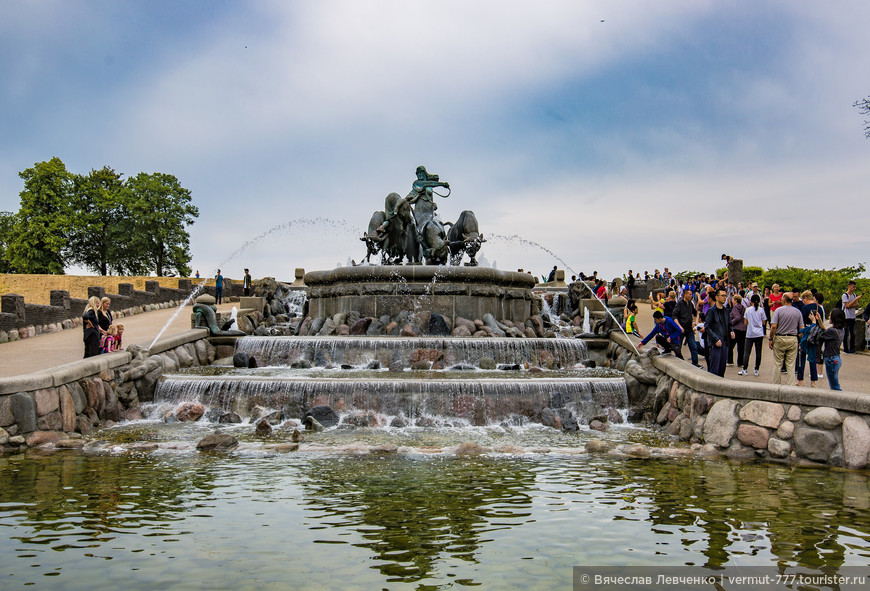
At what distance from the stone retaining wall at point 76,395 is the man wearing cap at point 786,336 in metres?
10.9

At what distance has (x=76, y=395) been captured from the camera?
1149cm

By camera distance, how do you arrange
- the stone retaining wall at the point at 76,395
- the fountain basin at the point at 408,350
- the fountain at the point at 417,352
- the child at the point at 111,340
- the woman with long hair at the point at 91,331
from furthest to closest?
the fountain basin at the point at 408,350 → the child at the point at 111,340 → the woman with long hair at the point at 91,331 → the fountain at the point at 417,352 → the stone retaining wall at the point at 76,395

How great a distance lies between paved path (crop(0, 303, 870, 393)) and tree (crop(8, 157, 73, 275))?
3311 centimetres

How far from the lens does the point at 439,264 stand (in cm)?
2397

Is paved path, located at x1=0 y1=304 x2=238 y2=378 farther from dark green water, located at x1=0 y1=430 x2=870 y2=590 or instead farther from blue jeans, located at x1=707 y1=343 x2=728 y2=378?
blue jeans, located at x1=707 y1=343 x2=728 y2=378

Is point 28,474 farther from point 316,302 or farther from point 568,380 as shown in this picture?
A: point 316,302

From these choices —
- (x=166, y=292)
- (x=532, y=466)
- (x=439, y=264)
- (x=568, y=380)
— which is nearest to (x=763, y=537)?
(x=532, y=466)

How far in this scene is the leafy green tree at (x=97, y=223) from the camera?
57062 millimetres

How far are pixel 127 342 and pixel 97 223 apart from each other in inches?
1724

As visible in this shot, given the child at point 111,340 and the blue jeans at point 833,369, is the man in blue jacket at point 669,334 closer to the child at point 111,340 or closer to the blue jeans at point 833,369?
the blue jeans at point 833,369

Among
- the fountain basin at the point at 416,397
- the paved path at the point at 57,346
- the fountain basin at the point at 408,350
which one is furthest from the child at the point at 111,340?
the fountain basin at the point at 416,397

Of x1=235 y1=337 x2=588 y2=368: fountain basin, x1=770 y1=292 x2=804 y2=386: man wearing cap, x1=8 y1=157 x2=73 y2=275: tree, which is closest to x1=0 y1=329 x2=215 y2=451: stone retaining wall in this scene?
x1=235 y1=337 x2=588 y2=368: fountain basin

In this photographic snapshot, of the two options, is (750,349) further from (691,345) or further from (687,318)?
(687,318)

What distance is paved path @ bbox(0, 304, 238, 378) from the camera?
1488cm
